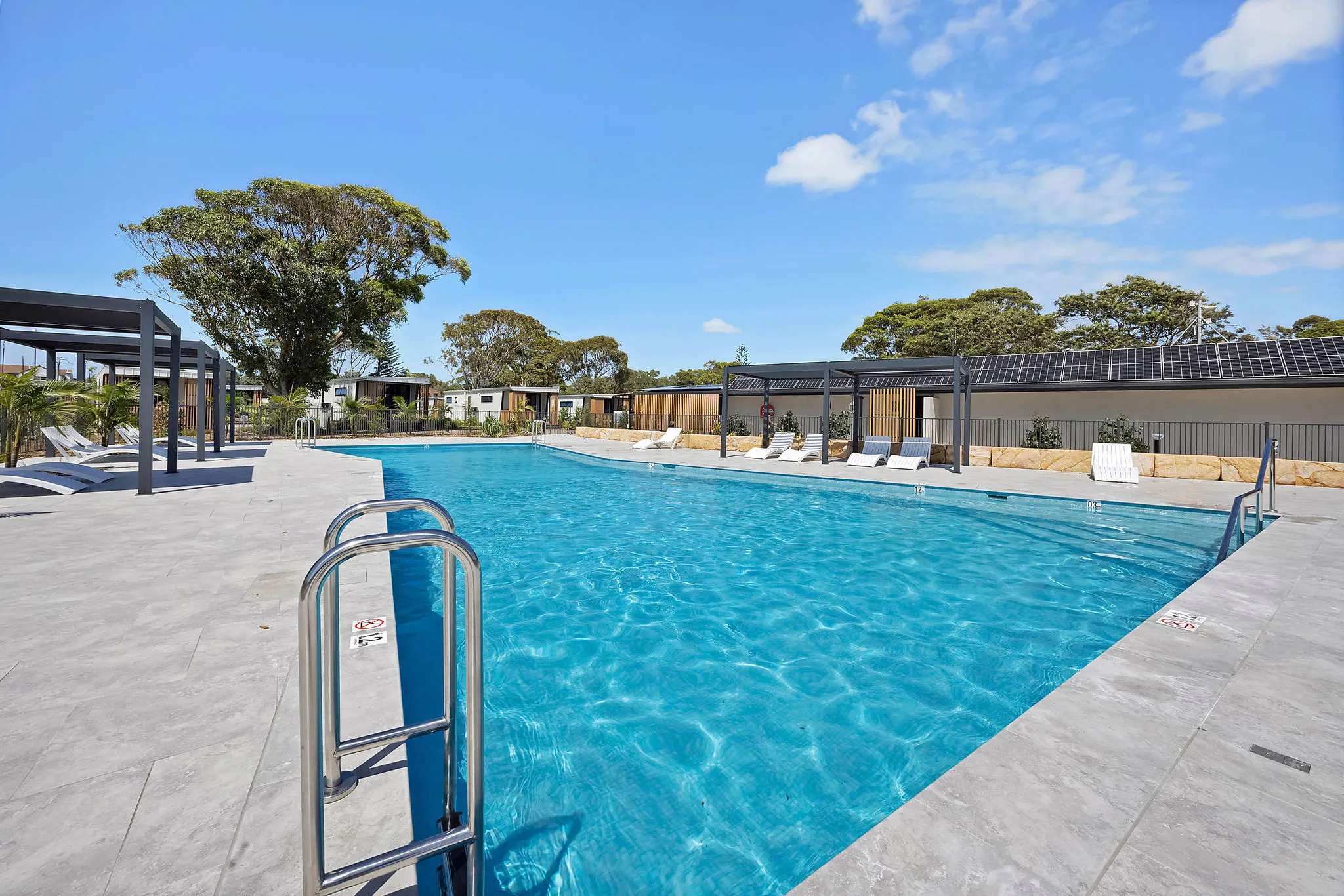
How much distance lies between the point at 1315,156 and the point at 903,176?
1311 cm

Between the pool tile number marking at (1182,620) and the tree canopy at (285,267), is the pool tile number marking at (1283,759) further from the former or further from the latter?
the tree canopy at (285,267)

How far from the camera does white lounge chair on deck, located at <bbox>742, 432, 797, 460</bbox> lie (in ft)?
58.1

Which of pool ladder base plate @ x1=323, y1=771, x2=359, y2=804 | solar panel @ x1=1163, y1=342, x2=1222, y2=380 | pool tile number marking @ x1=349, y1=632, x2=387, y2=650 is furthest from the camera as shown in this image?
solar panel @ x1=1163, y1=342, x2=1222, y2=380

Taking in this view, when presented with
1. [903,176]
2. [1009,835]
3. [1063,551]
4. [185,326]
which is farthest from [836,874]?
[185,326]

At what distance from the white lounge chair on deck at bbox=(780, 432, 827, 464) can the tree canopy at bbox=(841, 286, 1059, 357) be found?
47.0 ft

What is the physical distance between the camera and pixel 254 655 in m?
3.21

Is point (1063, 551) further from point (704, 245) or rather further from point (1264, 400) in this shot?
point (704, 245)

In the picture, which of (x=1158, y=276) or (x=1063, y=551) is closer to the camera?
(x=1063, y=551)

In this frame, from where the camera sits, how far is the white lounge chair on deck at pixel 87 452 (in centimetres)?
1098

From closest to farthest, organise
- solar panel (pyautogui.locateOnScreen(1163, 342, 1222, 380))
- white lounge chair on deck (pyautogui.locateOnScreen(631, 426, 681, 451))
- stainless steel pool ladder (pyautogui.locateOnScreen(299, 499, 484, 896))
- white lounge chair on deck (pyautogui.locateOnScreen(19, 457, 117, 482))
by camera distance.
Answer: stainless steel pool ladder (pyautogui.locateOnScreen(299, 499, 484, 896)) < white lounge chair on deck (pyautogui.locateOnScreen(19, 457, 117, 482)) < solar panel (pyautogui.locateOnScreen(1163, 342, 1222, 380)) < white lounge chair on deck (pyautogui.locateOnScreen(631, 426, 681, 451))

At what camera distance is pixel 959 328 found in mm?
34031

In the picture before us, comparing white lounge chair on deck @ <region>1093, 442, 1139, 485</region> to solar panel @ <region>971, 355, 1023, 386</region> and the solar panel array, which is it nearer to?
the solar panel array

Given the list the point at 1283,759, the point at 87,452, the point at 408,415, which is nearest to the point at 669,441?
the point at 408,415

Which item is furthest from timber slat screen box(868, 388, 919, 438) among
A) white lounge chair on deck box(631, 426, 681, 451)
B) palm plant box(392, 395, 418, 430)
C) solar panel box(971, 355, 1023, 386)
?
palm plant box(392, 395, 418, 430)
